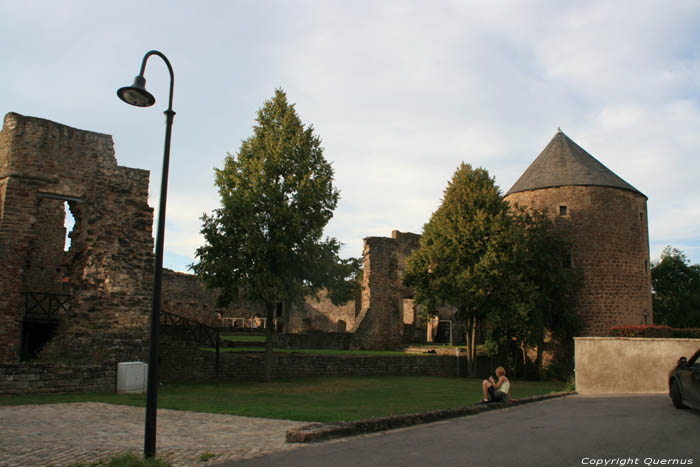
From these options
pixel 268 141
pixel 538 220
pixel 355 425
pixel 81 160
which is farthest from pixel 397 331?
pixel 355 425

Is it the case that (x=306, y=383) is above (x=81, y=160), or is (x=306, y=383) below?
below

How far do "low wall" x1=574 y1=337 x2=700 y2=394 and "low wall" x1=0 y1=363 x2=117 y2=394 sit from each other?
46.2 ft

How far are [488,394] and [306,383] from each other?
8.37 m

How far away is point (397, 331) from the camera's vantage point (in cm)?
3234

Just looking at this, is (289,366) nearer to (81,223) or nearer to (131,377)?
(131,377)

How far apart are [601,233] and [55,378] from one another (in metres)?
27.9

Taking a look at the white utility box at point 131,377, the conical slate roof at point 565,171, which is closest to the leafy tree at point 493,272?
the conical slate roof at point 565,171

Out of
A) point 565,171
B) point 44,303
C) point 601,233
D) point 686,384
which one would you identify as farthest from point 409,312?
point 686,384

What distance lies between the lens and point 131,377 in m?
14.3

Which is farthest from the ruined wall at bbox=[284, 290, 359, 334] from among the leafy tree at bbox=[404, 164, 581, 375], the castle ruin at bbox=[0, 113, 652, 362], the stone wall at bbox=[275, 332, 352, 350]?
the leafy tree at bbox=[404, 164, 581, 375]

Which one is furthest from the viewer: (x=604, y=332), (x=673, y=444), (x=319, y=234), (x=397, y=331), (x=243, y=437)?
(x=397, y=331)

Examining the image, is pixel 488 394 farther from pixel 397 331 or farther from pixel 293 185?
pixel 397 331

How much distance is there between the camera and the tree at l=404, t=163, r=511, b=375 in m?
26.5

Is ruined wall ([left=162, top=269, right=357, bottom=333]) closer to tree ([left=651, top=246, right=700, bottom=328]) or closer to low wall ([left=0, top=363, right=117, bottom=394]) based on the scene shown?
low wall ([left=0, top=363, right=117, bottom=394])
